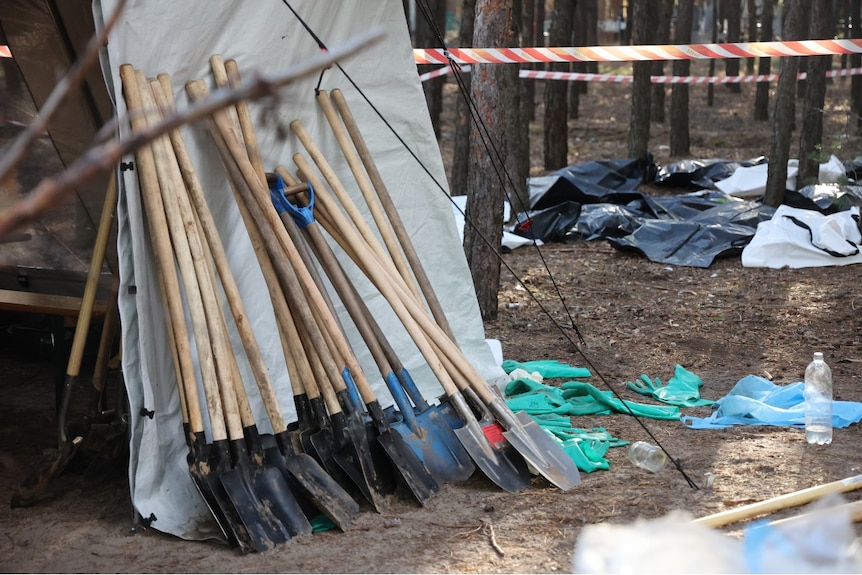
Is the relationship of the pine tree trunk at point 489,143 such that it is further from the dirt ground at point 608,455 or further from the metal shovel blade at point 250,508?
the metal shovel blade at point 250,508

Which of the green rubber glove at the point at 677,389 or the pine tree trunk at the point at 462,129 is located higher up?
the pine tree trunk at the point at 462,129

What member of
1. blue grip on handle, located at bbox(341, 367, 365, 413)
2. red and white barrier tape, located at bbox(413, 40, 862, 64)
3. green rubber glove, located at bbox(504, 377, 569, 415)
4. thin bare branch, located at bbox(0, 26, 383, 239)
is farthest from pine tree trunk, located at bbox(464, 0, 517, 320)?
thin bare branch, located at bbox(0, 26, 383, 239)

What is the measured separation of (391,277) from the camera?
405cm

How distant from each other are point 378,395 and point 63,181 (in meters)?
3.99

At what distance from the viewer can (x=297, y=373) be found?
375 cm

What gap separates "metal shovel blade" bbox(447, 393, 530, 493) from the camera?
3785mm

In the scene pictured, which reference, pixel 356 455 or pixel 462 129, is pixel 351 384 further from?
pixel 462 129

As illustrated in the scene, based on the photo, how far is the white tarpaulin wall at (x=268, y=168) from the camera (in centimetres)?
356

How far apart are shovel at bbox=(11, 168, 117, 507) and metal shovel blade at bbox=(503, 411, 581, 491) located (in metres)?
1.88

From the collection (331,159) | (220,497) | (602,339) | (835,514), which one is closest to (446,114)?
(602,339)

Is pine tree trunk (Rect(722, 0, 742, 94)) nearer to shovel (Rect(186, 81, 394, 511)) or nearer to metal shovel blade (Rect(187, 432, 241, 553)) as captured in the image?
shovel (Rect(186, 81, 394, 511))

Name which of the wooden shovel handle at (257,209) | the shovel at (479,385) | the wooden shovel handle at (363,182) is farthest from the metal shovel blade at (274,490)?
the wooden shovel handle at (363,182)

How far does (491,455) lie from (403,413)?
0.41 meters

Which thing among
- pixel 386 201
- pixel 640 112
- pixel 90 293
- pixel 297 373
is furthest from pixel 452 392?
pixel 640 112
